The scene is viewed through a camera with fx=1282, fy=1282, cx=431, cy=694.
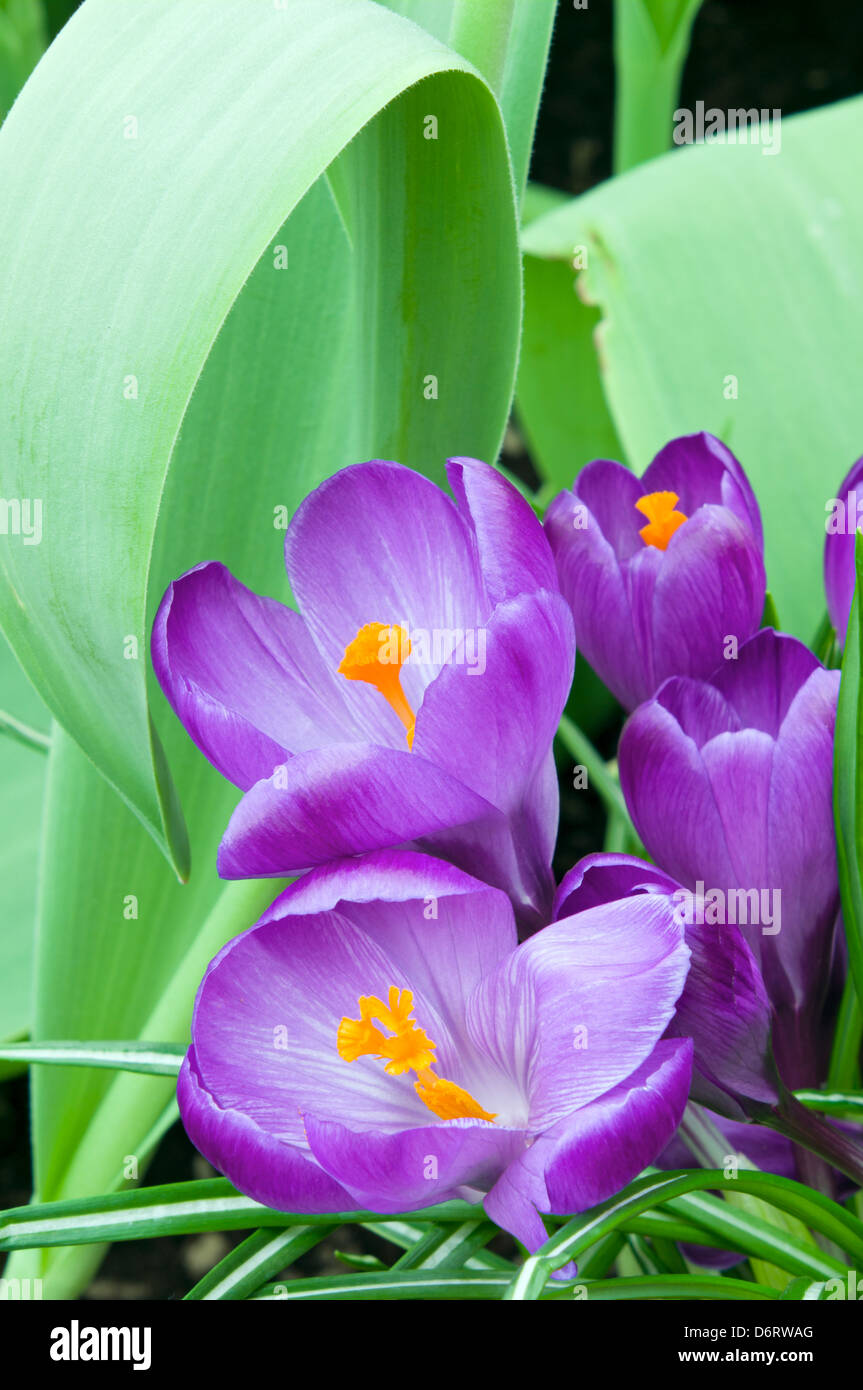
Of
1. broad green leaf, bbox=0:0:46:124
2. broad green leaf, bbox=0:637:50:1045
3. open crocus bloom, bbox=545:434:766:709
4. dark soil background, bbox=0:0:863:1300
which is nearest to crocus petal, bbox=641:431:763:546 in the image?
open crocus bloom, bbox=545:434:766:709

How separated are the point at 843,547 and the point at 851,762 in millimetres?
78

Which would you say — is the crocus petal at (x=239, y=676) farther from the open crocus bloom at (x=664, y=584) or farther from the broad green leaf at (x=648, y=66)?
the broad green leaf at (x=648, y=66)

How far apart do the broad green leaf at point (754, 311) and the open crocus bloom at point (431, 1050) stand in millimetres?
274

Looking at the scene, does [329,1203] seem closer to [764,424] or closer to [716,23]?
[764,424]

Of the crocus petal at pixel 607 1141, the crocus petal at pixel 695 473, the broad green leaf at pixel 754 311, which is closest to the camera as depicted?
the crocus petal at pixel 607 1141

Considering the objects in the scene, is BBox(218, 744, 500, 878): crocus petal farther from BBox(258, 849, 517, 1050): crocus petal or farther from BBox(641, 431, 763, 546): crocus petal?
BBox(641, 431, 763, 546): crocus petal

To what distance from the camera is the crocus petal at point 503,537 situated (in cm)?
24

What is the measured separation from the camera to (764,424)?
0.51 metres

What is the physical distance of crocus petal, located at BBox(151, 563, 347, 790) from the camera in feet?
0.76

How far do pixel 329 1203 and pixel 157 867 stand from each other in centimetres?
23

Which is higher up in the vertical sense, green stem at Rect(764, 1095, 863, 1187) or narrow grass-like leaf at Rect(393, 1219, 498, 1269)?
green stem at Rect(764, 1095, 863, 1187)

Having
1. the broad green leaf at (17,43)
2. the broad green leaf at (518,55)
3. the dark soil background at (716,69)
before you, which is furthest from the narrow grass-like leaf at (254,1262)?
the dark soil background at (716,69)

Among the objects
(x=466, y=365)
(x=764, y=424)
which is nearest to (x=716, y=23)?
(x=764, y=424)

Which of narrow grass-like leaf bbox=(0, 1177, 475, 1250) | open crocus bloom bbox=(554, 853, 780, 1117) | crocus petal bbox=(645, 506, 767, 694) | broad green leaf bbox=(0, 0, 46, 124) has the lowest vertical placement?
narrow grass-like leaf bbox=(0, 1177, 475, 1250)
